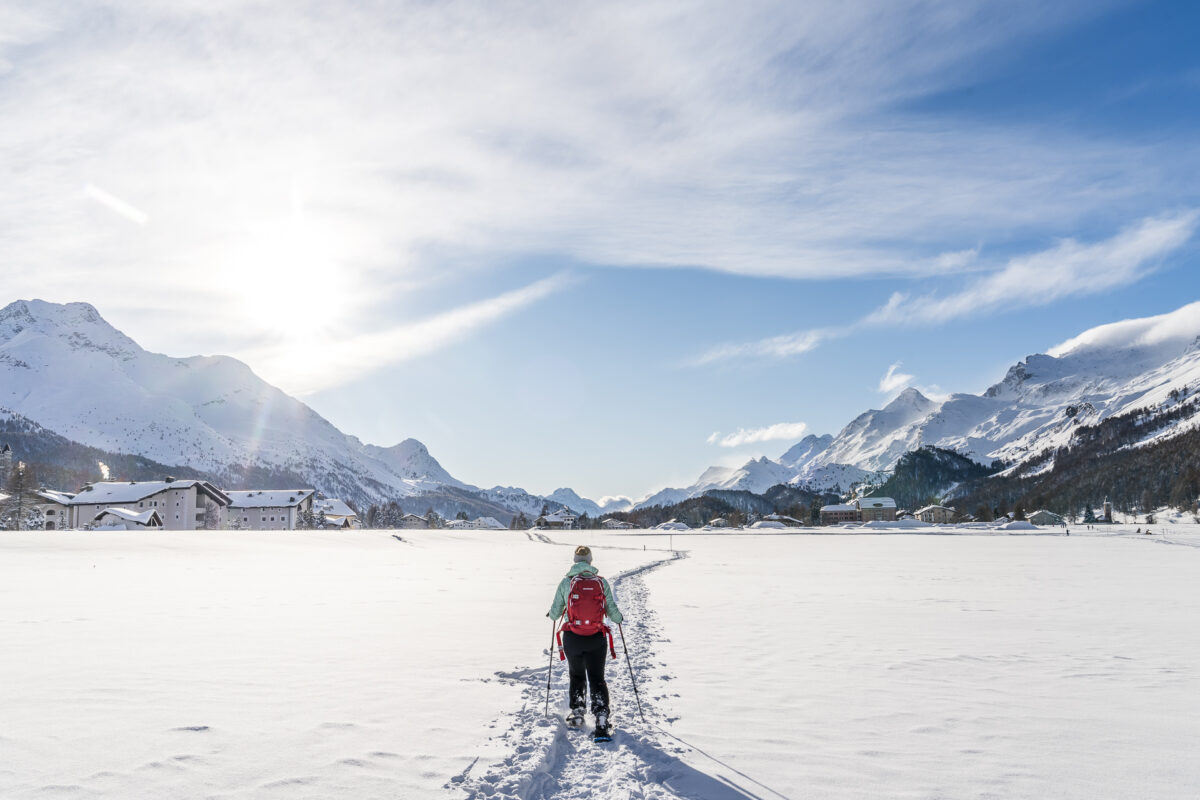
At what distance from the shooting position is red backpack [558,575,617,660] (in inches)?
369

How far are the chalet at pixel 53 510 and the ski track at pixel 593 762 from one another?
121728 millimetres

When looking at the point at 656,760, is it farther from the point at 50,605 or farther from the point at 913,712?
the point at 50,605

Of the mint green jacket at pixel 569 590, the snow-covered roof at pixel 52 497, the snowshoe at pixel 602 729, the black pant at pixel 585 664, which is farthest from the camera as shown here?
the snow-covered roof at pixel 52 497

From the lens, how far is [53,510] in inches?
4090

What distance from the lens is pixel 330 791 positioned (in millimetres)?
6746

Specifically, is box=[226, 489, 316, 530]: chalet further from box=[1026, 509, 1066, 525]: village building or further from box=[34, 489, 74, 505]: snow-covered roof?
box=[1026, 509, 1066, 525]: village building

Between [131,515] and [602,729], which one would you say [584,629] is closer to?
[602,729]

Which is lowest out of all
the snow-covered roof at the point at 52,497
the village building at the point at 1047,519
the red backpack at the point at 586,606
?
the village building at the point at 1047,519

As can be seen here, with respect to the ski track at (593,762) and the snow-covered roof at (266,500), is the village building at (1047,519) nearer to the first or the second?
the snow-covered roof at (266,500)

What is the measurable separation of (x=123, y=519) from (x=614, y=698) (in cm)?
10794

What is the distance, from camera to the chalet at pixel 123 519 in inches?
3717

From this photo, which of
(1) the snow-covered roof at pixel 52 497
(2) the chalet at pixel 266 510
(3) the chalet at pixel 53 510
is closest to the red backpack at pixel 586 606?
(1) the snow-covered roof at pixel 52 497

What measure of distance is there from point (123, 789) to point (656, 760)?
5.43m

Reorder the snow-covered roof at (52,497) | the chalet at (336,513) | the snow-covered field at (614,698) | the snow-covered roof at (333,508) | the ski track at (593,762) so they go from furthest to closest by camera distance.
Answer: the snow-covered roof at (333,508)
the chalet at (336,513)
the snow-covered roof at (52,497)
the snow-covered field at (614,698)
the ski track at (593,762)
